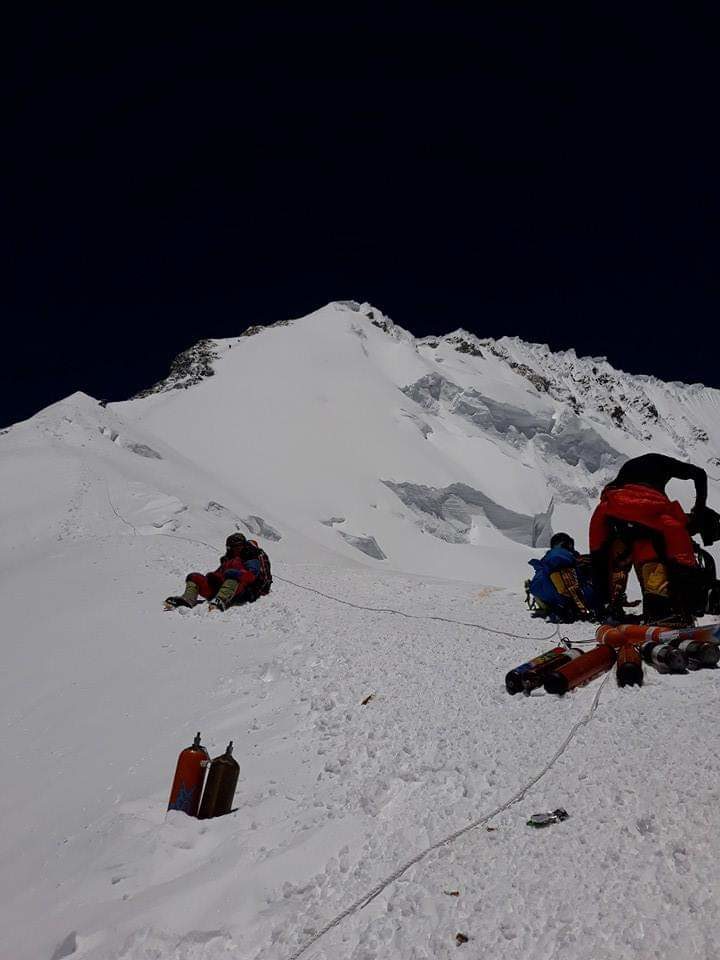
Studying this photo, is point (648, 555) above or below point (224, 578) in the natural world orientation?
above

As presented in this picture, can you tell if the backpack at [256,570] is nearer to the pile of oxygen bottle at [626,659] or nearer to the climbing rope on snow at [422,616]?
the climbing rope on snow at [422,616]

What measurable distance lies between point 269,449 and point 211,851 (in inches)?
1538

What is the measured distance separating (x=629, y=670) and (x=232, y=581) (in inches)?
204

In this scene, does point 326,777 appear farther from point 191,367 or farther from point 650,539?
point 191,367

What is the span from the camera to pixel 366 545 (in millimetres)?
32188

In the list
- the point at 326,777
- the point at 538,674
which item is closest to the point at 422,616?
the point at 538,674

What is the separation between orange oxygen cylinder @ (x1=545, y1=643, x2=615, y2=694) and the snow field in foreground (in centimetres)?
8

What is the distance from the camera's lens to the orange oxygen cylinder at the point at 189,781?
10.2 feet

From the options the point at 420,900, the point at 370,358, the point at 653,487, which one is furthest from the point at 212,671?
the point at 370,358

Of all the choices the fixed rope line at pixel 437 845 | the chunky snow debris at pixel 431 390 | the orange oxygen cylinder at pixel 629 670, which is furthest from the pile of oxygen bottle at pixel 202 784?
the chunky snow debris at pixel 431 390

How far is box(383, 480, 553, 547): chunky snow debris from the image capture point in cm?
4038

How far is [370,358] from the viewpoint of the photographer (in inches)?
2208

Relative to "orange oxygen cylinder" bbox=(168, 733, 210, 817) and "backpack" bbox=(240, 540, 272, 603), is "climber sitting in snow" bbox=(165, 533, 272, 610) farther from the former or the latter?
"orange oxygen cylinder" bbox=(168, 733, 210, 817)

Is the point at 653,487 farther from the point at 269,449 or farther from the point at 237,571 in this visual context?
the point at 269,449
